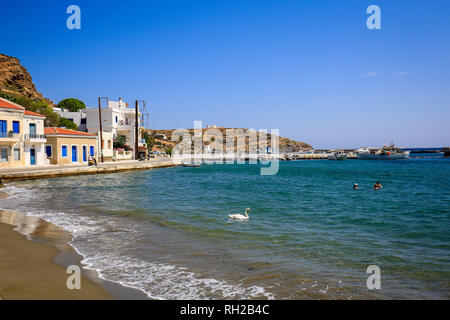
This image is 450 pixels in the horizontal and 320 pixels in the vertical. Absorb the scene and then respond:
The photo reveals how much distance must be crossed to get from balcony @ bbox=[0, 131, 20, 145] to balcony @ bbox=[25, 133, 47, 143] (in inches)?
40.5

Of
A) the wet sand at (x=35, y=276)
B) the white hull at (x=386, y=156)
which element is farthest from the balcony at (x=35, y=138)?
the white hull at (x=386, y=156)

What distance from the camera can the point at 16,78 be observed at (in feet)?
232

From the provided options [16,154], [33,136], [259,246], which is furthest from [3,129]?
[259,246]

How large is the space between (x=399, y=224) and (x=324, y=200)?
7283 millimetres

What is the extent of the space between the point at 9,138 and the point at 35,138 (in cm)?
286

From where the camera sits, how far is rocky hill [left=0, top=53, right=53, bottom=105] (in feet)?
221

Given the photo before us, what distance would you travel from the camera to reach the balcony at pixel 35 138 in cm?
3394

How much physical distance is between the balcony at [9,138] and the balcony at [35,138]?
1.03 m

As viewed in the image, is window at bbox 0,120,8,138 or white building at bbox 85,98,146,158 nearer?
window at bbox 0,120,8,138

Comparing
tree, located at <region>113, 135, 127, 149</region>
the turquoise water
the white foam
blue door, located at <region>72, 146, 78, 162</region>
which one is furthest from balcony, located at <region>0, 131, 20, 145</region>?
the white foam

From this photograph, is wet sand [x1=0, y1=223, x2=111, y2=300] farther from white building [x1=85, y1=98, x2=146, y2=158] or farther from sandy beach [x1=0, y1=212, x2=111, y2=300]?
white building [x1=85, y1=98, x2=146, y2=158]

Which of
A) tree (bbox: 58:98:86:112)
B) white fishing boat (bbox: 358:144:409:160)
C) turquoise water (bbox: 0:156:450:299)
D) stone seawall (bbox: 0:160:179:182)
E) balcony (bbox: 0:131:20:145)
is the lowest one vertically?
turquoise water (bbox: 0:156:450:299)

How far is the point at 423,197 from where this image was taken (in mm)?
22547
